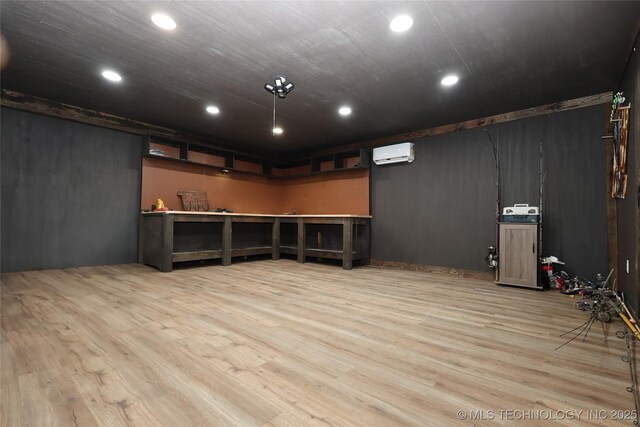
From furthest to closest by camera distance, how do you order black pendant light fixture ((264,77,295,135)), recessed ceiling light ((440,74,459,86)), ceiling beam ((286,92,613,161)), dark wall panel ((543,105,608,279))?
ceiling beam ((286,92,613,161)) → dark wall panel ((543,105,608,279)) → black pendant light fixture ((264,77,295,135)) → recessed ceiling light ((440,74,459,86))

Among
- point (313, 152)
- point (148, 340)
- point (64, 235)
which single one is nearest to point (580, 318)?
point (148, 340)

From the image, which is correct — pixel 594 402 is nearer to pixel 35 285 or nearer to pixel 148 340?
pixel 148 340

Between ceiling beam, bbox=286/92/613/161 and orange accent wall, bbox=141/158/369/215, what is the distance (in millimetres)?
564

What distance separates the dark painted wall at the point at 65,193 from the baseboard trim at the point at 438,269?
15.2 feet

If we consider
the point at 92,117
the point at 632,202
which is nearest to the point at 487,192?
the point at 632,202

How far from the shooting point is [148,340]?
183cm

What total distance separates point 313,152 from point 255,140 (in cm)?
143

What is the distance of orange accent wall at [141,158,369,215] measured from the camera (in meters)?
5.38

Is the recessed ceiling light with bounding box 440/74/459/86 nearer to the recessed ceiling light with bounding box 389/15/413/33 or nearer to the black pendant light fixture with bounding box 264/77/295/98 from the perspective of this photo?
the recessed ceiling light with bounding box 389/15/413/33

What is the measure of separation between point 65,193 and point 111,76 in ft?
7.37

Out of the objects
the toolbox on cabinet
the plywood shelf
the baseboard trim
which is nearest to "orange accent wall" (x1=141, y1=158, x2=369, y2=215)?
the plywood shelf

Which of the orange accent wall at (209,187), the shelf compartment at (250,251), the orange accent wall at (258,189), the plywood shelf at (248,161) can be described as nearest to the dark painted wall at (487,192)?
the orange accent wall at (258,189)

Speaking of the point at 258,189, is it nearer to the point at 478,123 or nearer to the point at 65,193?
the point at 65,193

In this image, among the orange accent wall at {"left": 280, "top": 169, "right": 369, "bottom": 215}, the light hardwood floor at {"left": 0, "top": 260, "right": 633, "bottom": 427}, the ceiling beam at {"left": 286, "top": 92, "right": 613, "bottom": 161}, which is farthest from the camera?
the orange accent wall at {"left": 280, "top": 169, "right": 369, "bottom": 215}
